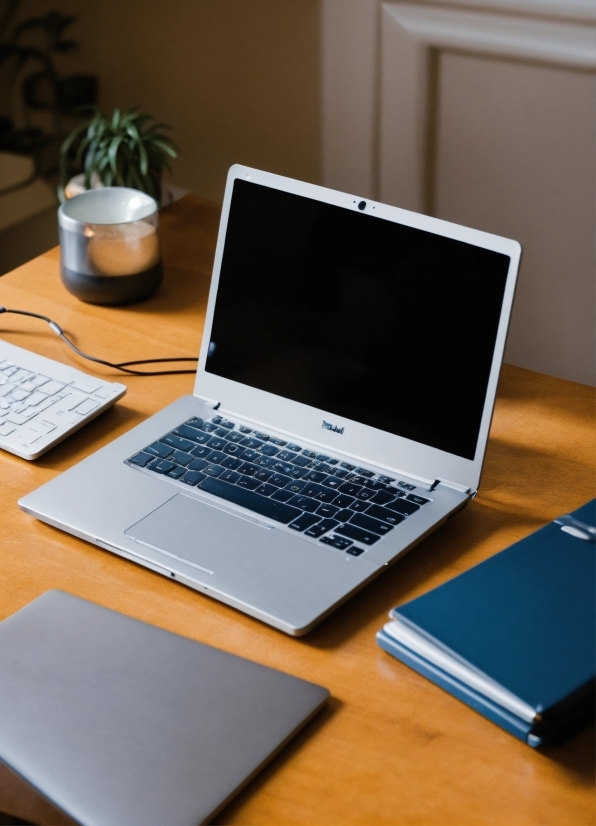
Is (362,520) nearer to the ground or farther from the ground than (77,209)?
nearer to the ground

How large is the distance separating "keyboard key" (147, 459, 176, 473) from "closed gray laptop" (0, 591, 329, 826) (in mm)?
182

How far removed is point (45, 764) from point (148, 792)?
0.08 meters

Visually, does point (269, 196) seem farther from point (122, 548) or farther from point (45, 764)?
point (45, 764)

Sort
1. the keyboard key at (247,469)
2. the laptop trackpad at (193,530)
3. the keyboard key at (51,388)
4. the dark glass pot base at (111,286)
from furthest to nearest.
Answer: the dark glass pot base at (111,286) → the keyboard key at (51,388) → the keyboard key at (247,469) → the laptop trackpad at (193,530)

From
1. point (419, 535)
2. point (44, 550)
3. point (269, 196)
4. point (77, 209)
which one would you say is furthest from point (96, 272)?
point (419, 535)

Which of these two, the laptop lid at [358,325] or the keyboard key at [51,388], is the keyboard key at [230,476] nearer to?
the laptop lid at [358,325]

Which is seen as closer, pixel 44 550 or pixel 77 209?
pixel 44 550

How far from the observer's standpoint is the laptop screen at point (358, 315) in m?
0.86

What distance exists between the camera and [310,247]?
93 centimetres

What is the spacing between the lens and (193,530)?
84 centimetres

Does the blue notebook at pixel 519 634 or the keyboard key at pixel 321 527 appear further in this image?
the keyboard key at pixel 321 527

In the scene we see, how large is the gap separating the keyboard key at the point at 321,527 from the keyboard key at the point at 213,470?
0.13m

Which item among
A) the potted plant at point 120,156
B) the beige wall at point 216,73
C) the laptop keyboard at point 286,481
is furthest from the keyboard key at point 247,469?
the beige wall at point 216,73

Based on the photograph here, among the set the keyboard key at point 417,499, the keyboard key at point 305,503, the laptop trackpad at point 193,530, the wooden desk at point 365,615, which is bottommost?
the wooden desk at point 365,615
